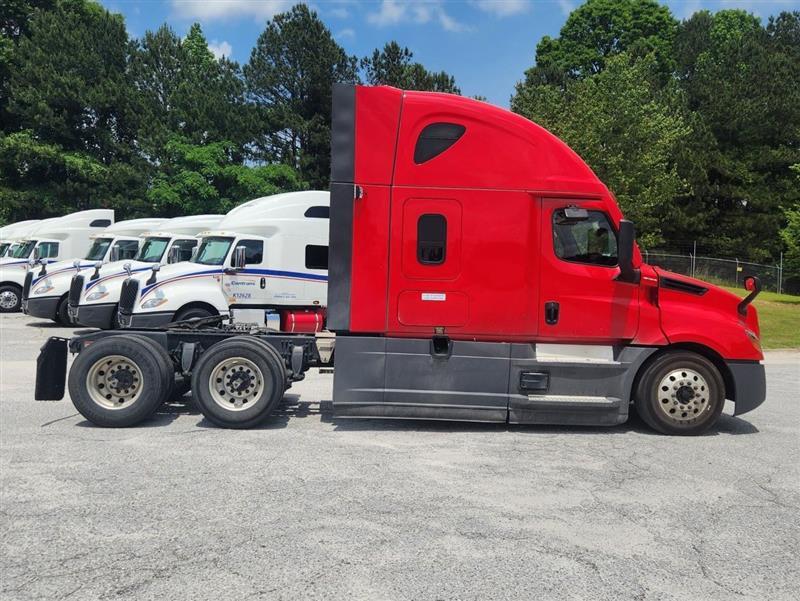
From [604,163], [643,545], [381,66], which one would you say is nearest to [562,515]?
[643,545]

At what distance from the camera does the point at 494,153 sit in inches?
271

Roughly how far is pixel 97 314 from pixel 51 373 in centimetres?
Result: 760

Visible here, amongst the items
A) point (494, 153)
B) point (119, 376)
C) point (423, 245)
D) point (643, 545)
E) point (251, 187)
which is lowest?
point (643, 545)

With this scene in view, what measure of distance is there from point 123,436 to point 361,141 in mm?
3803

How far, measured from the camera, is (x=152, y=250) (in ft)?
57.1

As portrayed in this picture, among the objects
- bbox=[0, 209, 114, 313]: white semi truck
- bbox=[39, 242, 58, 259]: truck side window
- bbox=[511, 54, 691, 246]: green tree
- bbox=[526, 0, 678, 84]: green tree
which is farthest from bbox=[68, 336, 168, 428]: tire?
A: bbox=[526, 0, 678, 84]: green tree

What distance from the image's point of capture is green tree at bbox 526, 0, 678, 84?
5697 cm

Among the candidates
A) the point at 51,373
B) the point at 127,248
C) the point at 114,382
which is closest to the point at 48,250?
the point at 127,248

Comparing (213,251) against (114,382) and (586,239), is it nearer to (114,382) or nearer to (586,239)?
(114,382)

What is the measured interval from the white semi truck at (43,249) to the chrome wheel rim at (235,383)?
1512cm

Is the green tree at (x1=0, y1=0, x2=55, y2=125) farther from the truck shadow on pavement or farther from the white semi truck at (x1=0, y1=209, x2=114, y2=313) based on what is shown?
the truck shadow on pavement

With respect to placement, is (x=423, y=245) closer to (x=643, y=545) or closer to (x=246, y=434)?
(x=246, y=434)

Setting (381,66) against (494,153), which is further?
(381,66)

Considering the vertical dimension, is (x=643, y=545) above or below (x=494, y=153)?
below
